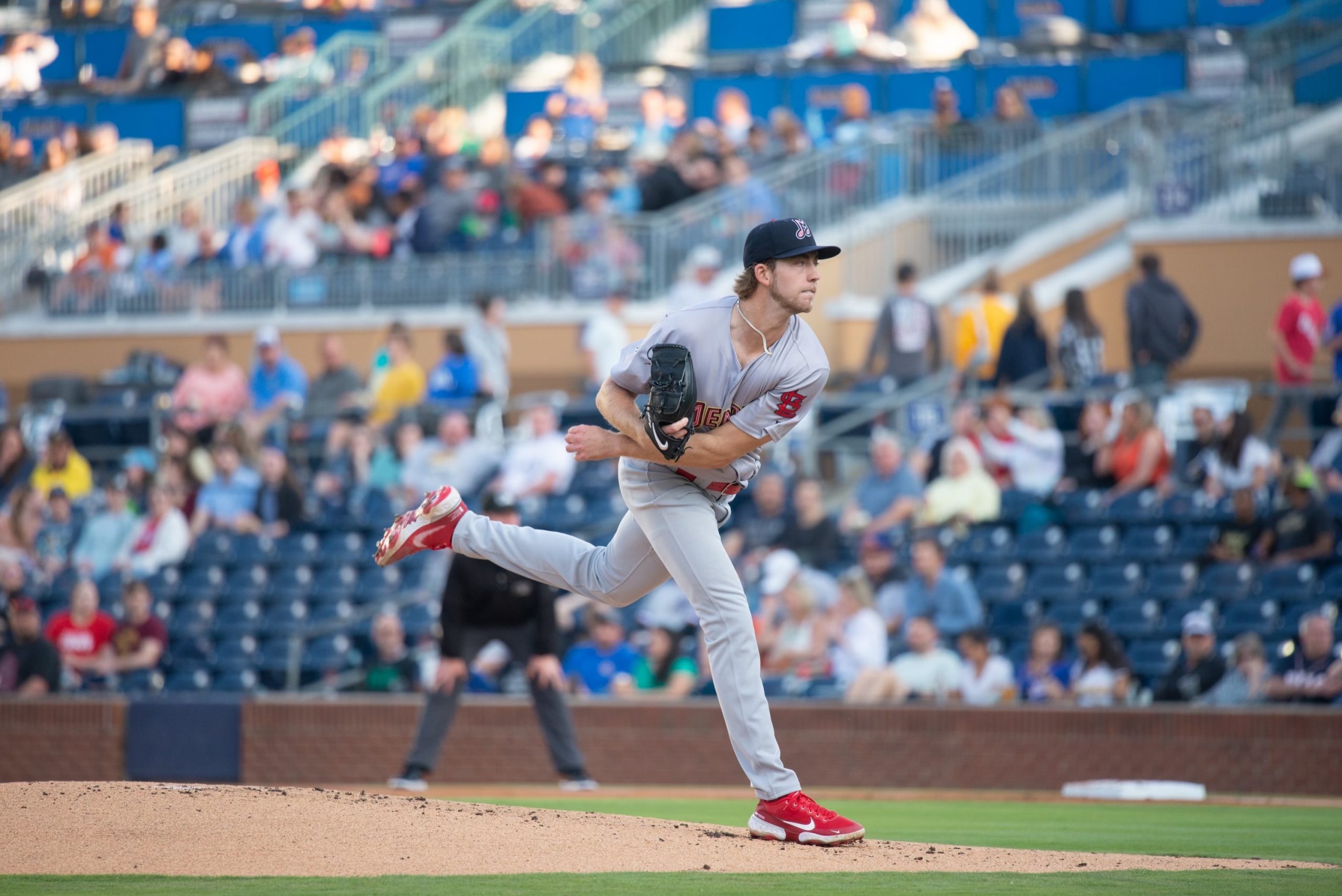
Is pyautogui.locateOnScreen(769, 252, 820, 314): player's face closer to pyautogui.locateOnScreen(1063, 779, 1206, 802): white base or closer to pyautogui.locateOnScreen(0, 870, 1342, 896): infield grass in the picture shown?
pyautogui.locateOnScreen(0, 870, 1342, 896): infield grass

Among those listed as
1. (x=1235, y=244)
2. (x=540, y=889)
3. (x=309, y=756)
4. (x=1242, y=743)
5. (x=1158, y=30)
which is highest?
(x=1158, y=30)

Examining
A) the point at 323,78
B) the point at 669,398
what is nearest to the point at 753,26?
the point at 323,78

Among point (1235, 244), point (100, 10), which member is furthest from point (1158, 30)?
point (100, 10)

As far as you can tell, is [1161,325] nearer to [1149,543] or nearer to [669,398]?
[1149,543]

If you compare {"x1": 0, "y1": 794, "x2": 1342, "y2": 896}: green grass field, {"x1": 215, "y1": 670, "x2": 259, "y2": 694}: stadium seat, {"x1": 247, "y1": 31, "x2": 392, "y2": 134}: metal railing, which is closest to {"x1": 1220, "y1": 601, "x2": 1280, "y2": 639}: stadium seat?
{"x1": 0, "y1": 794, "x2": 1342, "y2": 896}: green grass field

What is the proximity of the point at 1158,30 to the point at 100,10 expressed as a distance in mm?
15930

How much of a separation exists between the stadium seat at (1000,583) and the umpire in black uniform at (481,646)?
3257mm

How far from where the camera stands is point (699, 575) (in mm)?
6797

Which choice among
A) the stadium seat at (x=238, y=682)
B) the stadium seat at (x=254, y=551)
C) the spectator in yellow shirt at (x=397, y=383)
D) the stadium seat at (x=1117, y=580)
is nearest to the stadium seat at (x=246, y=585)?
the stadium seat at (x=254, y=551)

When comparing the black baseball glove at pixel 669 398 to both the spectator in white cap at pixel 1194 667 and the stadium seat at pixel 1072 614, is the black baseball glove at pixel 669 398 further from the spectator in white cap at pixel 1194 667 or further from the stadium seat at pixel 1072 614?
the stadium seat at pixel 1072 614

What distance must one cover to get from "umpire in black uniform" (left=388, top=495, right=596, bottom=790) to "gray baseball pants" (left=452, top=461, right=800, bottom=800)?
4177 mm

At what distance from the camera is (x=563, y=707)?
1141 centimetres

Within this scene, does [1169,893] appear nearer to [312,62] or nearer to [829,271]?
[829,271]

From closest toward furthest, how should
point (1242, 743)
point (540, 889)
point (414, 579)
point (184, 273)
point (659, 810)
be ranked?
1. point (540, 889)
2. point (659, 810)
3. point (1242, 743)
4. point (414, 579)
5. point (184, 273)
